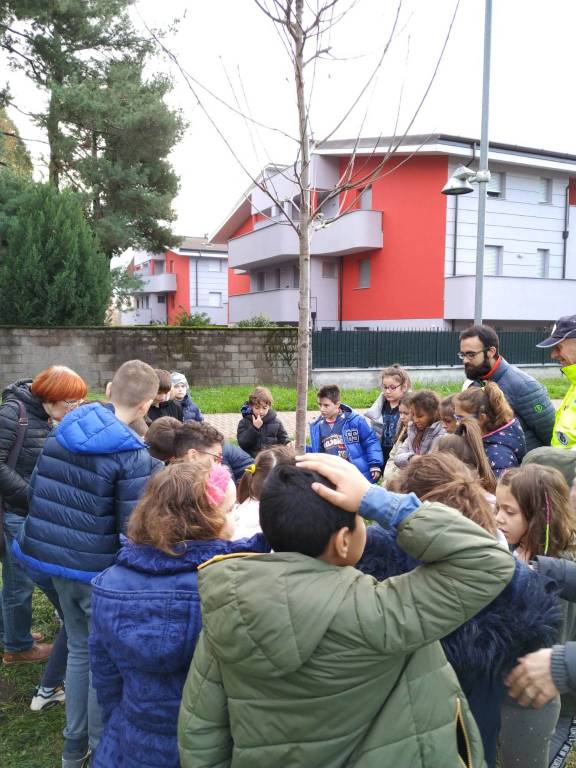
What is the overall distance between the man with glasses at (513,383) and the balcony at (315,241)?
17571mm

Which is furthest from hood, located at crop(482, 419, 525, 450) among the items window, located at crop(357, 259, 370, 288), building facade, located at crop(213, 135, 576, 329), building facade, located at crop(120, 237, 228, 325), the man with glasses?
building facade, located at crop(120, 237, 228, 325)

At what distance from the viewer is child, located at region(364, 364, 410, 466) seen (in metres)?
5.51

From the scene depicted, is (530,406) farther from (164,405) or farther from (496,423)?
(164,405)

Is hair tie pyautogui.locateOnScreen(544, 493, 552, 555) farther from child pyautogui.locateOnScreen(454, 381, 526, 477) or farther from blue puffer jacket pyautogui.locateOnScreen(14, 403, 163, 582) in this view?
blue puffer jacket pyautogui.locateOnScreen(14, 403, 163, 582)

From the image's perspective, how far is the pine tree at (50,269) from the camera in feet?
52.3

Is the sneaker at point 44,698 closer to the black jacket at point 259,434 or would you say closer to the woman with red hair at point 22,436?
the woman with red hair at point 22,436

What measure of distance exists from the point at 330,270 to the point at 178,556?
2566 centimetres

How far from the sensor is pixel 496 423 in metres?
3.63

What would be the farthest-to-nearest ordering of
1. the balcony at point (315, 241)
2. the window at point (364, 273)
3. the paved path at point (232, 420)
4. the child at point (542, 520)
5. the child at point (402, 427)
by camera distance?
the window at point (364, 273)
the balcony at point (315, 241)
the paved path at point (232, 420)
the child at point (402, 427)
the child at point (542, 520)

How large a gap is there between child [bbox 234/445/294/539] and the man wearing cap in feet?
5.08

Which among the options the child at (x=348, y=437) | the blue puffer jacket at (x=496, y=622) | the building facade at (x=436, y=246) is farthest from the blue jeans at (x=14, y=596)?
the building facade at (x=436, y=246)

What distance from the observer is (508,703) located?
1.96 m

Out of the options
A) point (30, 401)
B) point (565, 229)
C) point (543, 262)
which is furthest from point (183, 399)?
point (565, 229)

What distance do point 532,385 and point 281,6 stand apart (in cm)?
302
